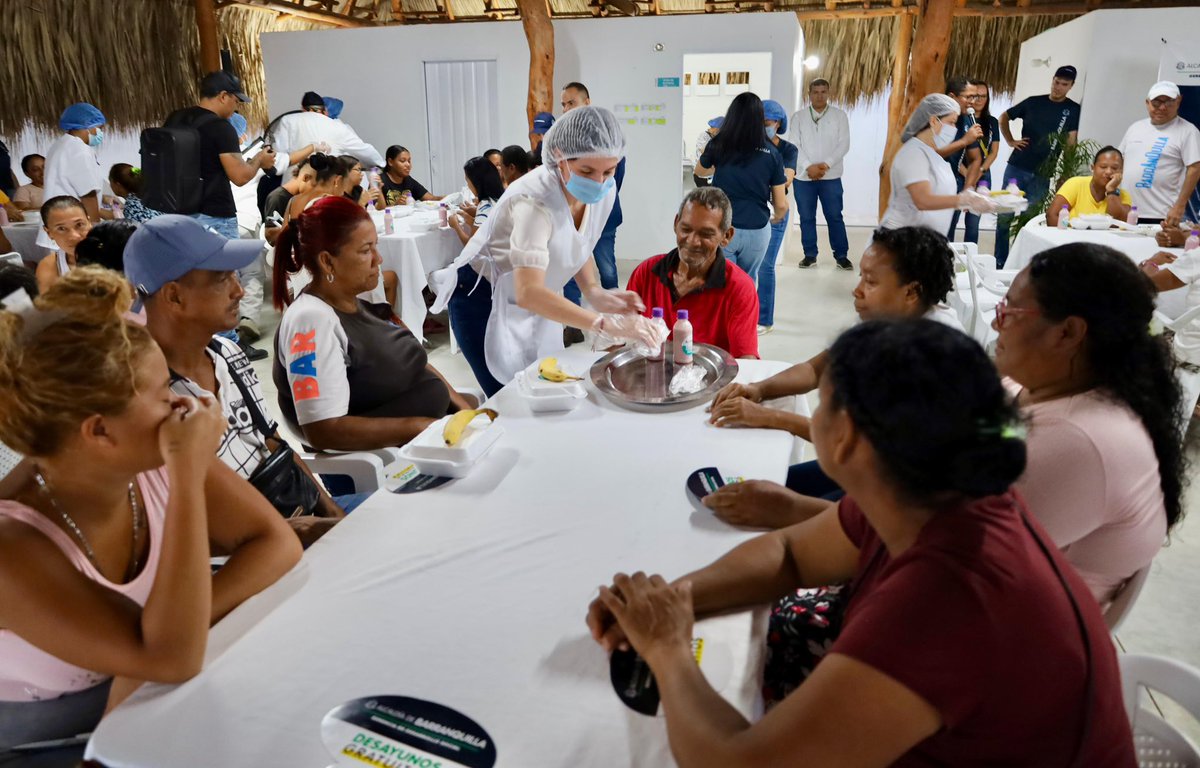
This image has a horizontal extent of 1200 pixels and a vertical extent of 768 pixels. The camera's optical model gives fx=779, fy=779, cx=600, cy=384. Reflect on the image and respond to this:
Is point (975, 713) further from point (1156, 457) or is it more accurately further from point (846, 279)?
point (846, 279)

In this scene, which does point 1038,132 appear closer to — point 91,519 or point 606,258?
point 606,258

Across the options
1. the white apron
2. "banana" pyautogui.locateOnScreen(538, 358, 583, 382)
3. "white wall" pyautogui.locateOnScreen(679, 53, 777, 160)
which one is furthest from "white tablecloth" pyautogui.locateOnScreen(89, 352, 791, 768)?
"white wall" pyautogui.locateOnScreen(679, 53, 777, 160)

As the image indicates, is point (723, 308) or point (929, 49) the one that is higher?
point (929, 49)

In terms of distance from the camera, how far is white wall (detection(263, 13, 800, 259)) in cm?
732

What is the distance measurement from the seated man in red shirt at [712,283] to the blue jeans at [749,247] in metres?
1.94

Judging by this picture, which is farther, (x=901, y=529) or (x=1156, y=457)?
(x=1156, y=457)

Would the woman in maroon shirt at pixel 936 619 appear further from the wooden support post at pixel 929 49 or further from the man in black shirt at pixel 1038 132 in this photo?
the wooden support post at pixel 929 49

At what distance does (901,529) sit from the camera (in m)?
0.93

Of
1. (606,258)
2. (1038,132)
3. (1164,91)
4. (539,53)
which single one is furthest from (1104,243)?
(539,53)

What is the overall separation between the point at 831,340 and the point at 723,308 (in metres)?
1.74

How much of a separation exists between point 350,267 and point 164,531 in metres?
1.17

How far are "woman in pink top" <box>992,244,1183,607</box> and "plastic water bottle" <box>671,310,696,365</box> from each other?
3.46 feet

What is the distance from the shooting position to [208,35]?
851 cm

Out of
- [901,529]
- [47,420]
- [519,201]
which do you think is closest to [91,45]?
[519,201]
